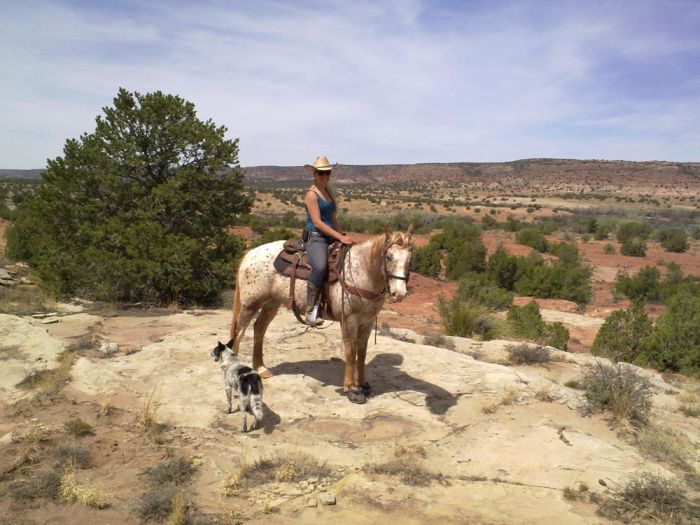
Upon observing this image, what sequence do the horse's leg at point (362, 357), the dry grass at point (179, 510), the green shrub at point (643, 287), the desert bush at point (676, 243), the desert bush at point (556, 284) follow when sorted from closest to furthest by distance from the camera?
the dry grass at point (179, 510), the horse's leg at point (362, 357), the desert bush at point (556, 284), the green shrub at point (643, 287), the desert bush at point (676, 243)

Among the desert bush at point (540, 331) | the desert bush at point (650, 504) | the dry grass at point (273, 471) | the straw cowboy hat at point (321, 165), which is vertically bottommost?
the desert bush at point (540, 331)

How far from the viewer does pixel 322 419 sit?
556cm

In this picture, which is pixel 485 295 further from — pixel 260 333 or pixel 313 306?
pixel 313 306

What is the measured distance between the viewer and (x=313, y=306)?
5902mm

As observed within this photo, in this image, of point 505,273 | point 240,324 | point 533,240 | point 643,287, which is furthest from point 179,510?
point 533,240

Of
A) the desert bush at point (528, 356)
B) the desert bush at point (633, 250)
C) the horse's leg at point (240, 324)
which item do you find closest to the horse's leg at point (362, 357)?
the horse's leg at point (240, 324)

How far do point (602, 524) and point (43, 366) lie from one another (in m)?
6.91

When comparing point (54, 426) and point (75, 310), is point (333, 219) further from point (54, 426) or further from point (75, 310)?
point (75, 310)

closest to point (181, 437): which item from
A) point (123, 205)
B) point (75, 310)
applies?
point (75, 310)

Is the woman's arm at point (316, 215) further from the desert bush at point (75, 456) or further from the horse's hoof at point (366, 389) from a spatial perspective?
the desert bush at point (75, 456)

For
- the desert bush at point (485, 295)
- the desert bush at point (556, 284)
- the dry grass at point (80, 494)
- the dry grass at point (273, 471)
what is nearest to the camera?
the dry grass at point (80, 494)

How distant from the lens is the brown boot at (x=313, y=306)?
19.1 feet

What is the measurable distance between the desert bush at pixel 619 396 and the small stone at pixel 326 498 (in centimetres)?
380

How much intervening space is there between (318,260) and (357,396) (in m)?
1.87
